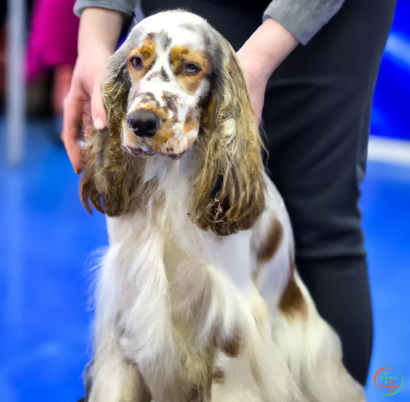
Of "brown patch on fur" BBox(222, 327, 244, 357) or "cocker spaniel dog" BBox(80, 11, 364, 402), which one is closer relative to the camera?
"cocker spaniel dog" BBox(80, 11, 364, 402)

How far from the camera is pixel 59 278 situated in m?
2.59

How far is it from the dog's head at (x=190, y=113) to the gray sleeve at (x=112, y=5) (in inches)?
11.0

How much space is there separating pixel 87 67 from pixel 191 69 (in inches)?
11.6

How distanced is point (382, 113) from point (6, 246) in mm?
2987

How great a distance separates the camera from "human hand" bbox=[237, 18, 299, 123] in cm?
117

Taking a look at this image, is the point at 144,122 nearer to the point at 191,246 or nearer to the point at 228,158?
the point at 228,158

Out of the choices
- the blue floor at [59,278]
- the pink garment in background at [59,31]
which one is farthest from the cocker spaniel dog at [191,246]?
the pink garment in background at [59,31]

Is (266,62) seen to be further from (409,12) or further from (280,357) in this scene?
(409,12)

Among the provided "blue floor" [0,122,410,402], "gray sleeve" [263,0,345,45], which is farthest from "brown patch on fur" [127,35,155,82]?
"blue floor" [0,122,410,402]

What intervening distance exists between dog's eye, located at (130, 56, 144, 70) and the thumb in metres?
0.11

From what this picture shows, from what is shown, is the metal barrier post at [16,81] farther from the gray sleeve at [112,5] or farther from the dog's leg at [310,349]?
the dog's leg at [310,349]

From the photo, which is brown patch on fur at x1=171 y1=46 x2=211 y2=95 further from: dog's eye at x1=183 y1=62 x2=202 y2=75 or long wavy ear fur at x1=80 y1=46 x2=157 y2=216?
long wavy ear fur at x1=80 y1=46 x2=157 y2=216

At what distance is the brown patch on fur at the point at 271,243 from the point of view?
51.8 inches

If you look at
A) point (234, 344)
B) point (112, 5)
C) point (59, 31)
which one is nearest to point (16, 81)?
point (59, 31)
